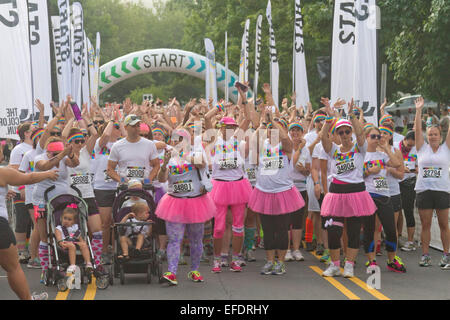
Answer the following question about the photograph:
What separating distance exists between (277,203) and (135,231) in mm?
2006

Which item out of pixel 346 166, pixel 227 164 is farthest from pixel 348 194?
pixel 227 164

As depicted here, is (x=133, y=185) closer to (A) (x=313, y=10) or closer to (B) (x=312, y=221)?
(B) (x=312, y=221)

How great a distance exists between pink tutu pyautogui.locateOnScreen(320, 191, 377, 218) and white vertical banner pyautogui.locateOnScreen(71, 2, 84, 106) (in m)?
6.53

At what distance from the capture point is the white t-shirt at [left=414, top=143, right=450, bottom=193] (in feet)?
38.2

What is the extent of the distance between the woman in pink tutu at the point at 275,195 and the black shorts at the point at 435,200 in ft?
6.67

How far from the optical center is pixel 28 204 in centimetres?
1177

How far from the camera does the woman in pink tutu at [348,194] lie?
10430 millimetres

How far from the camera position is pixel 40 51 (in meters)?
13.8

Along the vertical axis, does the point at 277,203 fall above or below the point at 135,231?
above

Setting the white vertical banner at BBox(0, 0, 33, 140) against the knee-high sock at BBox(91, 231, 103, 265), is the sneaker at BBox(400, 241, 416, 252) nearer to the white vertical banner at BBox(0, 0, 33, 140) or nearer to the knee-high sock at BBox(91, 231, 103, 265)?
the knee-high sock at BBox(91, 231, 103, 265)

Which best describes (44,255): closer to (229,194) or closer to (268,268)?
(229,194)

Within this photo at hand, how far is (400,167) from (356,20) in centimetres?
363

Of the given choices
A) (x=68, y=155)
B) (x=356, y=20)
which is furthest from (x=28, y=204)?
(x=356, y=20)

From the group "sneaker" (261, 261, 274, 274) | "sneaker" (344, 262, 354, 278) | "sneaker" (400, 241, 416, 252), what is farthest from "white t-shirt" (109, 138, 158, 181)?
"sneaker" (400, 241, 416, 252)
